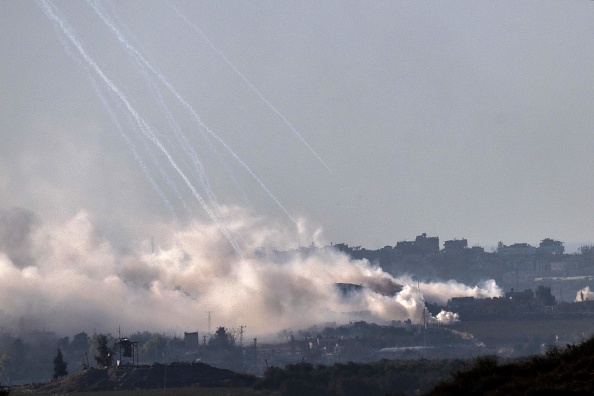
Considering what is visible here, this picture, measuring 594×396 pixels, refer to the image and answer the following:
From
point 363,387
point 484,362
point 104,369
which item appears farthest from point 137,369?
point 484,362

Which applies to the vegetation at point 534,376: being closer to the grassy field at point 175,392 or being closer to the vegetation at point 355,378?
the vegetation at point 355,378

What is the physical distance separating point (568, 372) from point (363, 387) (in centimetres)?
11033

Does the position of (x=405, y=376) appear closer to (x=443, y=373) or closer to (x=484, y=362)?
(x=443, y=373)

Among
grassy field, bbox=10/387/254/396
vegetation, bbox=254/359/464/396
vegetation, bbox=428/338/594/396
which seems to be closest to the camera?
vegetation, bbox=428/338/594/396

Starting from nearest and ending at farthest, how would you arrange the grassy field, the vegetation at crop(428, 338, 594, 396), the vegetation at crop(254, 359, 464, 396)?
the vegetation at crop(428, 338, 594, 396)
the grassy field
the vegetation at crop(254, 359, 464, 396)

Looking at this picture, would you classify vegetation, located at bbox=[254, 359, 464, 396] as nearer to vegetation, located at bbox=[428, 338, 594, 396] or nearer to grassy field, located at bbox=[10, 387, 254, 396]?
grassy field, located at bbox=[10, 387, 254, 396]

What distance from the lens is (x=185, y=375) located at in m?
177

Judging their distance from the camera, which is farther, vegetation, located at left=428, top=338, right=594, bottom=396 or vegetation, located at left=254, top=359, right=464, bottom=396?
vegetation, located at left=254, top=359, right=464, bottom=396

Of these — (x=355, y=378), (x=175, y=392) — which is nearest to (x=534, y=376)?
(x=175, y=392)

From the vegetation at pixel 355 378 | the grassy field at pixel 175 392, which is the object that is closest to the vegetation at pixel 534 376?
the vegetation at pixel 355 378

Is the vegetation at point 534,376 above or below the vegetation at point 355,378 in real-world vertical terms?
below

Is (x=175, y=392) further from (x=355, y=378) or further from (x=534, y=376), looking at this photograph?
(x=534, y=376)

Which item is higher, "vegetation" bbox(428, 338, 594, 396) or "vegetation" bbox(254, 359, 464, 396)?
"vegetation" bbox(254, 359, 464, 396)

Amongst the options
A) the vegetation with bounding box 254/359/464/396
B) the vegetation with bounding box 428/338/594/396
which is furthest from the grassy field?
the vegetation with bounding box 428/338/594/396
